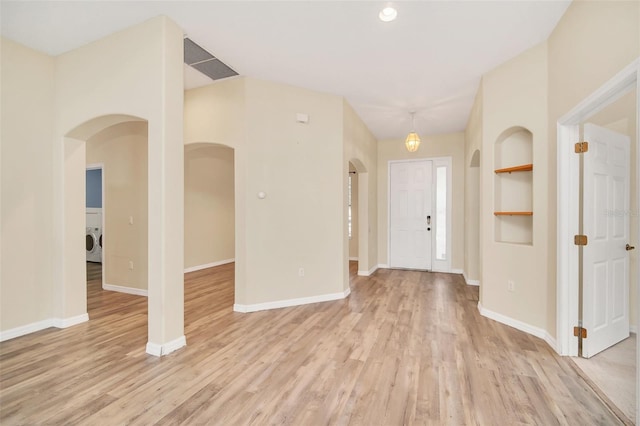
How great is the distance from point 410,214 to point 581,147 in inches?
155

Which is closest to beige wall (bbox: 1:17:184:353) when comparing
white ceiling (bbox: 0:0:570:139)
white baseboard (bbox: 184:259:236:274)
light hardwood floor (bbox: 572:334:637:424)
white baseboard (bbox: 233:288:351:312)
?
white ceiling (bbox: 0:0:570:139)

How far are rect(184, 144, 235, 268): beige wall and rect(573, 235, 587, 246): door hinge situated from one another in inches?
236

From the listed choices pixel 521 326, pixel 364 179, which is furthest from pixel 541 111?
pixel 364 179

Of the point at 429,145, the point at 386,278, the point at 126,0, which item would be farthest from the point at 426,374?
the point at 429,145

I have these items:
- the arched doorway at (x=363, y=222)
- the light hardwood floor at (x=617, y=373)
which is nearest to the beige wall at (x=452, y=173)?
the arched doorway at (x=363, y=222)

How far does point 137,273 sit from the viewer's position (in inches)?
177

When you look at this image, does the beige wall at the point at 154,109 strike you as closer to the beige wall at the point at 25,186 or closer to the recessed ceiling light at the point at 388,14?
Result: the beige wall at the point at 25,186

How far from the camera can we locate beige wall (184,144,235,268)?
6.34 meters

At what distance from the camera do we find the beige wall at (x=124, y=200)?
4.45m

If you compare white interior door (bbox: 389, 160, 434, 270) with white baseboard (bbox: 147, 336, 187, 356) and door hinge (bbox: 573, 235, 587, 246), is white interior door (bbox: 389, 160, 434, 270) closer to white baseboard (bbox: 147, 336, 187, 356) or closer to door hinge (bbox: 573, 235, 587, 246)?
door hinge (bbox: 573, 235, 587, 246)

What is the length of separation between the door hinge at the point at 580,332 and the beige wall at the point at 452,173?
3.53m

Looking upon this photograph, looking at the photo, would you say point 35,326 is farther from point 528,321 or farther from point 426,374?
point 528,321

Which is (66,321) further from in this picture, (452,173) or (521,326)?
(452,173)

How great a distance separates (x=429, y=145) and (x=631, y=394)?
5063 millimetres
